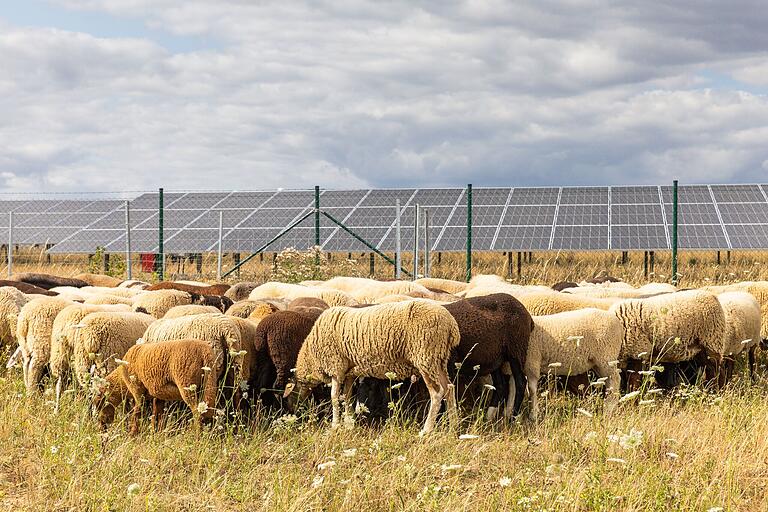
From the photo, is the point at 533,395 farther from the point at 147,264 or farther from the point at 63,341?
the point at 147,264

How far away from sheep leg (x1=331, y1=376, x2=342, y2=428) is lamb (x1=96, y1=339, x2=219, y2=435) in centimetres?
96

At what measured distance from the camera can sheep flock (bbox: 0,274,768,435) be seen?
6.82m

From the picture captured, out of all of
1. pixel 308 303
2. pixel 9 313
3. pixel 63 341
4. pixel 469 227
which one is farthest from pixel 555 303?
pixel 469 227

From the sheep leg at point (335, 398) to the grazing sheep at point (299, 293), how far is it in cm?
250

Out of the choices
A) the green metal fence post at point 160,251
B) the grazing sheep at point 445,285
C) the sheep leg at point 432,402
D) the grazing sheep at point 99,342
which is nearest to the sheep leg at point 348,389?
the sheep leg at point 432,402

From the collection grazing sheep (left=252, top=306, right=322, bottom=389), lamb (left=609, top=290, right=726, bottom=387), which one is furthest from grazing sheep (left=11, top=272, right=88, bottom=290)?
lamb (left=609, top=290, right=726, bottom=387)

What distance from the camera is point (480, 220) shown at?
21.8 meters

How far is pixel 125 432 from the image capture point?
673 centimetres

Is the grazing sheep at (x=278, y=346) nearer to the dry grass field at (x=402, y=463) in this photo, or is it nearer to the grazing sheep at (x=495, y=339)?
the dry grass field at (x=402, y=463)

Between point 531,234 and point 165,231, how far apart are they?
9.43m

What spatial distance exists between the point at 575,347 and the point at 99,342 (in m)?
3.99

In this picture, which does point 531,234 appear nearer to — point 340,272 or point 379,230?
point 379,230

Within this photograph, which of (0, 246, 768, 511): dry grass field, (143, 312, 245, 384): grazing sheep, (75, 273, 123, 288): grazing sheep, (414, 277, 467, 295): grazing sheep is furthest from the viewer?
(75, 273, 123, 288): grazing sheep

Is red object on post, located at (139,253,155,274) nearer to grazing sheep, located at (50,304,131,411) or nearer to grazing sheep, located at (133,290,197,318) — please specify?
grazing sheep, located at (133,290,197,318)
